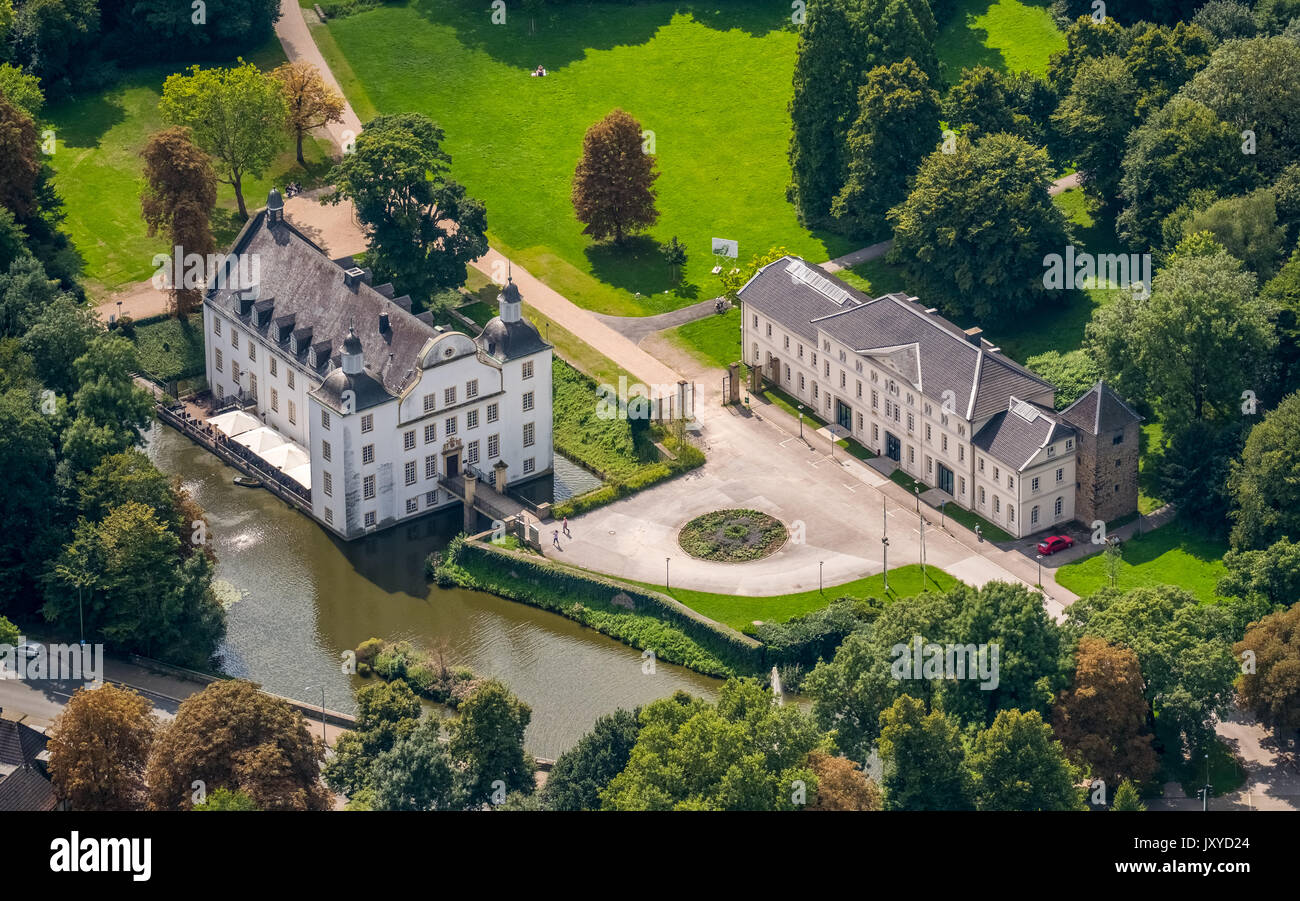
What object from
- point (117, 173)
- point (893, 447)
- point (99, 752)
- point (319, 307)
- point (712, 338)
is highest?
point (117, 173)

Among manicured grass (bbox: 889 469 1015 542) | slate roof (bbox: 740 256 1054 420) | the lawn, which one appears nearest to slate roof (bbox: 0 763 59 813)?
manicured grass (bbox: 889 469 1015 542)

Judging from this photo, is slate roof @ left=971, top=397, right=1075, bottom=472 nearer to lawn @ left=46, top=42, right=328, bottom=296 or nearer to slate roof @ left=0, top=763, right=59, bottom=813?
slate roof @ left=0, top=763, right=59, bottom=813

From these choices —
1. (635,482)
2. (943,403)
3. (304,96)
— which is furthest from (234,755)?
A: (304,96)

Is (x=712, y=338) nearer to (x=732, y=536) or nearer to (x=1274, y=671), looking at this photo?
(x=732, y=536)

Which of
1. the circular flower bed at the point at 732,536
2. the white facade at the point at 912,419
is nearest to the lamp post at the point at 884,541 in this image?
the white facade at the point at 912,419

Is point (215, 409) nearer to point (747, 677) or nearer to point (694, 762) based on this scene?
point (747, 677)
